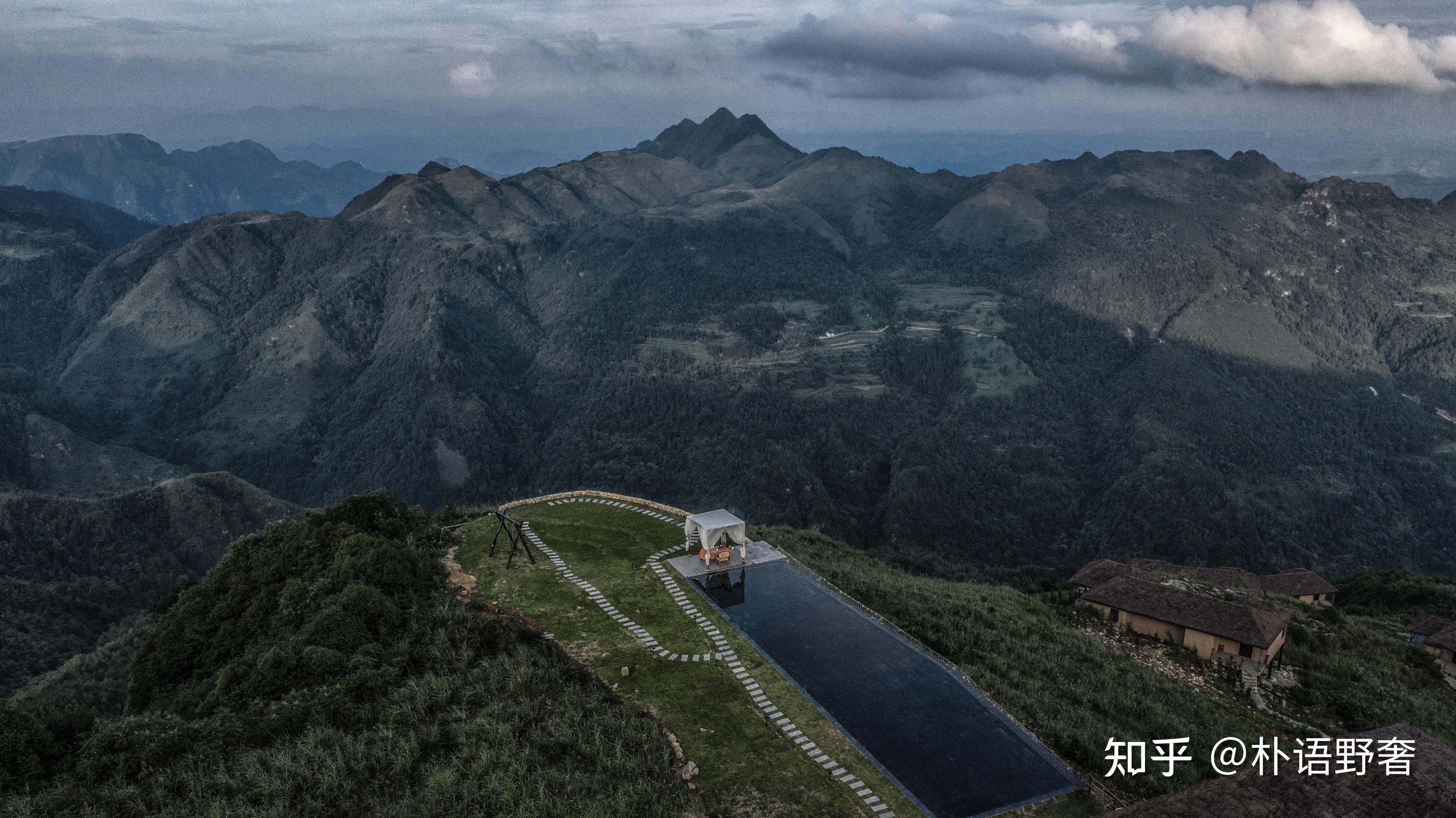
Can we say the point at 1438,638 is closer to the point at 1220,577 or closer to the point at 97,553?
the point at 1220,577

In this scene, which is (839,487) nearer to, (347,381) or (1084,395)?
(1084,395)

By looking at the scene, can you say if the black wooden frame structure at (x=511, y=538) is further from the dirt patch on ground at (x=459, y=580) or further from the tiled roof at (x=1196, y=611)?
the tiled roof at (x=1196, y=611)

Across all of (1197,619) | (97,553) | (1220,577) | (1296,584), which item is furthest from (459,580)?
(97,553)

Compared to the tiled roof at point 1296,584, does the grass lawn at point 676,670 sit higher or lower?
higher

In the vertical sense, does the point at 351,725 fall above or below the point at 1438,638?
above

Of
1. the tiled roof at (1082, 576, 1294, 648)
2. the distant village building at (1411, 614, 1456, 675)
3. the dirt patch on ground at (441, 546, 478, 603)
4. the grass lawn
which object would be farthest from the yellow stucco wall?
the dirt patch on ground at (441, 546, 478, 603)

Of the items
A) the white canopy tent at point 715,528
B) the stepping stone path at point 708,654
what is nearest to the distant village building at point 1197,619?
the white canopy tent at point 715,528
